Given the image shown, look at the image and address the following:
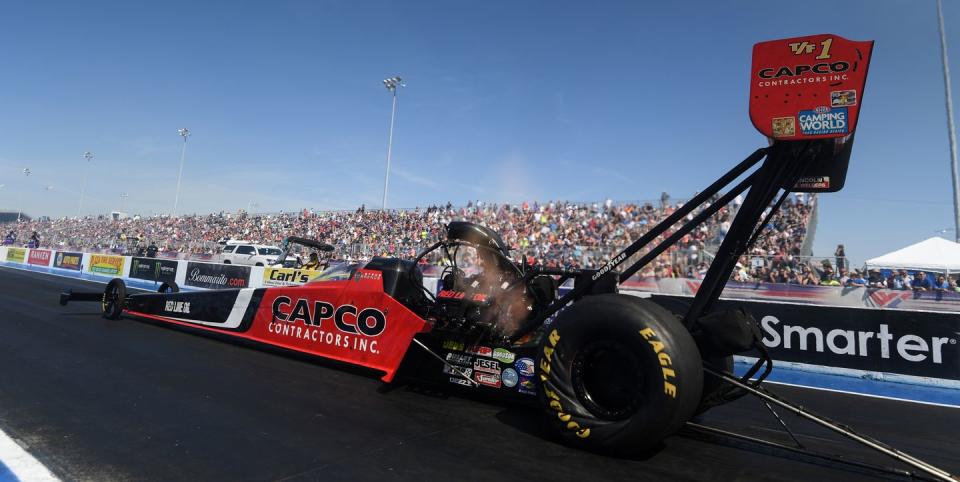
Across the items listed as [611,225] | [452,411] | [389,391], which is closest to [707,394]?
[452,411]

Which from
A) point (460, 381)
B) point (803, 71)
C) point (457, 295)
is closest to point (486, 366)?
point (460, 381)

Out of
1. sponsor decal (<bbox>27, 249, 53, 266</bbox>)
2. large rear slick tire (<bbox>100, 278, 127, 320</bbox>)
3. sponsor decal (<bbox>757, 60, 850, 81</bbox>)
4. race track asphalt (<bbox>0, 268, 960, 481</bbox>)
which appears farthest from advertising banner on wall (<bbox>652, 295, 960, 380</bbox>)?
sponsor decal (<bbox>27, 249, 53, 266</bbox>)

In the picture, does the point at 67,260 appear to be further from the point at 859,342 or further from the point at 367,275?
the point at 859,342

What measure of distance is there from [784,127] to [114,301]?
33.1 feet

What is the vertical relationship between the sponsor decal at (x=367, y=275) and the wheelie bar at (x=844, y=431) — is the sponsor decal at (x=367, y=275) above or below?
above

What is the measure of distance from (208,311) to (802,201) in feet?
59.3

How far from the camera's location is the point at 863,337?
7574mm

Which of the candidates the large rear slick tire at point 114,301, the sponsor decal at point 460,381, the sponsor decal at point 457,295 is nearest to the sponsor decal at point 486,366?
the sponsor decal at point 460,381

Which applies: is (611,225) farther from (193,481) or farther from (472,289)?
(193,481)

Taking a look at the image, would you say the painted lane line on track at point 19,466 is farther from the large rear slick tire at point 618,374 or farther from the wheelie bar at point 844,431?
the wheelie bar at point 844,431

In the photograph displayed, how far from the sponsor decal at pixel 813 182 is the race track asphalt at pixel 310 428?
204 cm

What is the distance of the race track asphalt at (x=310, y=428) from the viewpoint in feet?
10.2

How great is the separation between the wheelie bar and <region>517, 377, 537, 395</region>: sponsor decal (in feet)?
4.89

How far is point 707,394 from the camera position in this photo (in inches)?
144
